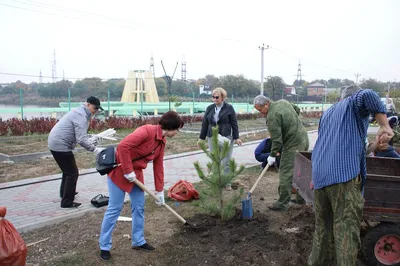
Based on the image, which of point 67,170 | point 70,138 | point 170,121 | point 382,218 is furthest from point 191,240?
point 70,138

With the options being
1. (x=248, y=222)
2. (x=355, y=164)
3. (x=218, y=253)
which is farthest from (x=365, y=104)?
(x=248, y=222)

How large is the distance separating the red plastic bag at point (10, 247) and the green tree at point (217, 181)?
2095mm

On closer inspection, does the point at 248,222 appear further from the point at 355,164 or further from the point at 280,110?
the point at 355,164

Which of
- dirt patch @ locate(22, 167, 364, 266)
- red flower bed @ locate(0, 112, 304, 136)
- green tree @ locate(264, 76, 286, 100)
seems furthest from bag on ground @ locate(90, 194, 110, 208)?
green tree @ locate(264, 76, 286, 100)

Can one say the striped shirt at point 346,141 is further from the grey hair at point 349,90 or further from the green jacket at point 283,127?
the green jacket at point 283,127

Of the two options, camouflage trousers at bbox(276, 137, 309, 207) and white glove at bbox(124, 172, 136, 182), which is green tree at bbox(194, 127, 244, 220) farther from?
white glove at bbox(124, 172, 136, 182)

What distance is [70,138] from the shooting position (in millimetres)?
4992

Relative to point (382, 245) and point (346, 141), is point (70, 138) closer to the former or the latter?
point (346, 141)

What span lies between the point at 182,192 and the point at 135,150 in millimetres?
2257

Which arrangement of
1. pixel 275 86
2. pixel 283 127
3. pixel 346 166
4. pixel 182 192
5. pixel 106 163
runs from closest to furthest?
pixel 346 166
pixel 106 163
pixel 283 127
pixel 182 192
pixel 275 86

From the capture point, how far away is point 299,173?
4.36 meters

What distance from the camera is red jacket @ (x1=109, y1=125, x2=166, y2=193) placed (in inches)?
133

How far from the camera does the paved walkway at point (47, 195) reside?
4.68 m

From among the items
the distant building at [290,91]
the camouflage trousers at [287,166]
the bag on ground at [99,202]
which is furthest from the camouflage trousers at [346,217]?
the distant building at [290,91]
